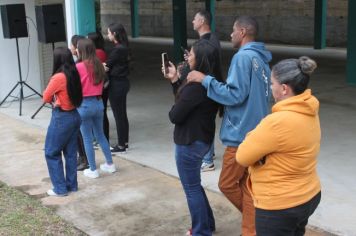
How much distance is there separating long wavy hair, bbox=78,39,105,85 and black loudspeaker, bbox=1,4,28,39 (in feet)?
14.7

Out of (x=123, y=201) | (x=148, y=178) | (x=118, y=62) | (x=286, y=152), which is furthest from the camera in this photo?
(x=118, y=62)

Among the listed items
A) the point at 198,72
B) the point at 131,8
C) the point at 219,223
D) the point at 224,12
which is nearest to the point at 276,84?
the point at 198,72

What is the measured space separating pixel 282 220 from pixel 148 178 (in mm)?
3085

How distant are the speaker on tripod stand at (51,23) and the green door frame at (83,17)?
1.91 m

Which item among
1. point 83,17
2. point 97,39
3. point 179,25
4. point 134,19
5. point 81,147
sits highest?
point 83,17

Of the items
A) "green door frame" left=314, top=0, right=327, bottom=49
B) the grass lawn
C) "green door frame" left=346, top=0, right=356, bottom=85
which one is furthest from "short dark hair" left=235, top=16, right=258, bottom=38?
"green door frame" left=314, top=0, right=327, bottom=49

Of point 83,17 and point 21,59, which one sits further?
point 21,59

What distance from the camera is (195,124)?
3.63m

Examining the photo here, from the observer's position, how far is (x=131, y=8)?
26609 millimetres

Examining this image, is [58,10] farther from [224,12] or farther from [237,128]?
[224,12]

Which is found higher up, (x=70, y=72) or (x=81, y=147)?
(x=70, y=72)

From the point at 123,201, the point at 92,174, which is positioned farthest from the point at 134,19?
the point at 123,201

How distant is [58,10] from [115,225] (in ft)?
16.7

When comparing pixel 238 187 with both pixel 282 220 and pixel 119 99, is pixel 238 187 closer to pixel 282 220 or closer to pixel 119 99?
pixel 282 220
